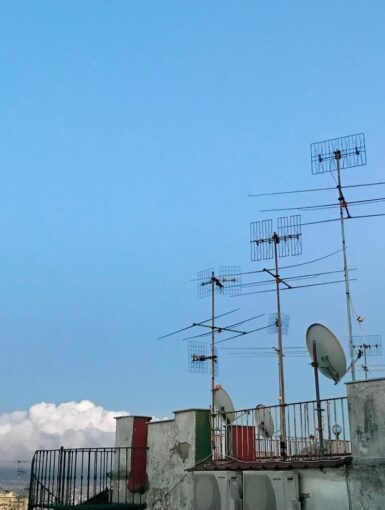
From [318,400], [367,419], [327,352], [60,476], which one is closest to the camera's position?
[367,419]

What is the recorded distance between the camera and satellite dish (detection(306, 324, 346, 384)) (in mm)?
11586

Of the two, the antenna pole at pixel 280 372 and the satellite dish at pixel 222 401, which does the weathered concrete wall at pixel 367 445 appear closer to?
the antenna pole at pixel 280 372

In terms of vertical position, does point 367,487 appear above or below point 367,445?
below

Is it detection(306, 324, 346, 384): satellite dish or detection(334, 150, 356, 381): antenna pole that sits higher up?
detection(334, 150, 356, 381): antenna pole

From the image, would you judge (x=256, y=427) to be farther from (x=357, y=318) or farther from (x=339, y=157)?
(x=339, y=157)

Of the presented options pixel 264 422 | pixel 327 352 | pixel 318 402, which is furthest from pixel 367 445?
pixel 264 422

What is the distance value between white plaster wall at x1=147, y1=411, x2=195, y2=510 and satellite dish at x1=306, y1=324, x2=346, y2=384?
375cm

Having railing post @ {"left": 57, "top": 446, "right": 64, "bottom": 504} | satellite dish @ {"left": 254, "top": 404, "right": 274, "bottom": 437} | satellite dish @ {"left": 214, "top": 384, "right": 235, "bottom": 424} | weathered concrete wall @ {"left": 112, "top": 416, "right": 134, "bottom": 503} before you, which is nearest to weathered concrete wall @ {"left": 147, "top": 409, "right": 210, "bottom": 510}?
weathered concrete wall @ {"left": 112, "top": 416, "right": 134, "bottom": 503}

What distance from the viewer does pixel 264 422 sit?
13.7m

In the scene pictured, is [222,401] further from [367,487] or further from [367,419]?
[367,487]

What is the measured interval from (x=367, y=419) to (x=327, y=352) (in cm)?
186

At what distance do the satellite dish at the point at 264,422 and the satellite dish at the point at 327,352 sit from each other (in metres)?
2.07

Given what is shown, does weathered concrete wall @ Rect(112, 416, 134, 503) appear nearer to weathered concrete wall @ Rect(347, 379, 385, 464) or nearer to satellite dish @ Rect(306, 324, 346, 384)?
satellite dish @ Rect(306, 324, 346, 384)

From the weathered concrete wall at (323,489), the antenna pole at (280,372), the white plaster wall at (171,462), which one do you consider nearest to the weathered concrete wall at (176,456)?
the white plaster wall at (171,462)
